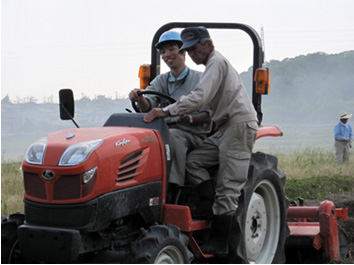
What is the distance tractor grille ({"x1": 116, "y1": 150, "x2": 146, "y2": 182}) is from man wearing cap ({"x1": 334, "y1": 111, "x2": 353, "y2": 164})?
1149 centimetres

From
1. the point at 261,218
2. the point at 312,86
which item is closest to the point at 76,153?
the point at 261,218

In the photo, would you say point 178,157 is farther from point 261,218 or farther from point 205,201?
point 261,218

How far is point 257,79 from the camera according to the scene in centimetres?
545

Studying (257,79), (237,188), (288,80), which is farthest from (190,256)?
(288,80)

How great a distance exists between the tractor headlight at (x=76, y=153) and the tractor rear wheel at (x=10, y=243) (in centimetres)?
85

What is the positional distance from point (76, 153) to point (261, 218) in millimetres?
2054

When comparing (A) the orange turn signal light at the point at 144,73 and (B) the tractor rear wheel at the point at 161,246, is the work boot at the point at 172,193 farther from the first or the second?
(A) the orange turn signal light at the point at 144,73

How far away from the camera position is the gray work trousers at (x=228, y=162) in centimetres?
470

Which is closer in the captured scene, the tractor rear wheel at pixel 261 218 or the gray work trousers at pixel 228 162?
the gray work trousers at pixel 228 162

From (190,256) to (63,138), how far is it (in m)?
1.23

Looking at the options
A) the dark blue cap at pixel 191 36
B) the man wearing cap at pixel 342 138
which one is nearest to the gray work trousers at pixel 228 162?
the dark blue cap at pixel 191 36

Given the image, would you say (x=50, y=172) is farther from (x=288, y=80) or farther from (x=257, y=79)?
(x=288, y=80)

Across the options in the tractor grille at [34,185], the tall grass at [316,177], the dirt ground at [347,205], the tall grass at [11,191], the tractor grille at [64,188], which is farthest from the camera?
the tall grass at [316,177]

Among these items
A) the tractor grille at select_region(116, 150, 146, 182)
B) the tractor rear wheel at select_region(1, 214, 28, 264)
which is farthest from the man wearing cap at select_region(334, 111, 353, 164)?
the tractor rear wheel at select_region(1, 214, 28, 264)
